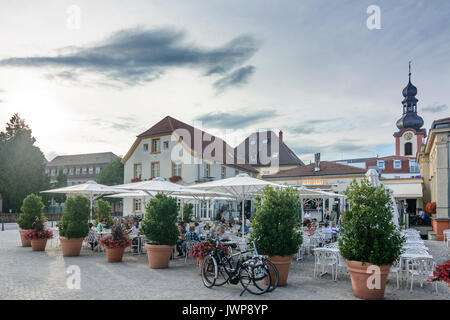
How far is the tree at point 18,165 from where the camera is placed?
4147 cm

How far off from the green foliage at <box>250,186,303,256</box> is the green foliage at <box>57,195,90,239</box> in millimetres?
7078

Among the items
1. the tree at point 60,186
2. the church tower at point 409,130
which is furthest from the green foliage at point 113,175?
the church tower at point 409,130

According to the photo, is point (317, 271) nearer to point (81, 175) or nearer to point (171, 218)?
point (171, 218)

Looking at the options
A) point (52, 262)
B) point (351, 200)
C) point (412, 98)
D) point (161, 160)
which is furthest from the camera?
point (412, 98)

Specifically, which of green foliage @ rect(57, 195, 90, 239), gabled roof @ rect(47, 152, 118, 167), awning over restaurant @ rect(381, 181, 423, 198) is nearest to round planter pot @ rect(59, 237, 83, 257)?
green foliage @ rect(57, 195, 90, 239)

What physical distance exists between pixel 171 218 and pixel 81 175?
2923 inches

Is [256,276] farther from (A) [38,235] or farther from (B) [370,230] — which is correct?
(A) [38,235]

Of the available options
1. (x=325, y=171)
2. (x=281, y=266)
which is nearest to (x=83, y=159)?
(x=325, y=171)

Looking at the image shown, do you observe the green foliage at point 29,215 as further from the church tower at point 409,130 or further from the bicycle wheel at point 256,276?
the church tower at point 409,130

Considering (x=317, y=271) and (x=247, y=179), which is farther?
(x=247, y=179)

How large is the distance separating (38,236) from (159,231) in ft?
20.4

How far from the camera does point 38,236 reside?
1379 centimetres
